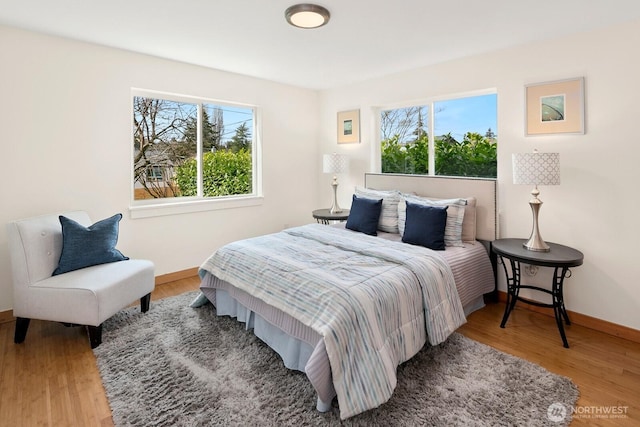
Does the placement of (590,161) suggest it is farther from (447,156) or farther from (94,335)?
(94,335)

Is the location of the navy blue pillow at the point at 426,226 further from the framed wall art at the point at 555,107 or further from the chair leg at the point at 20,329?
the chair leg at the point at 20,329

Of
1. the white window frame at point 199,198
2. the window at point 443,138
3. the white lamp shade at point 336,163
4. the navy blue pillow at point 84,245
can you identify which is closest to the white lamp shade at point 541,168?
the window at point 443,138

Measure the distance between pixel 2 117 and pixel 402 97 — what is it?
12.8 ft

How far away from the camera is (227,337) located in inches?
101

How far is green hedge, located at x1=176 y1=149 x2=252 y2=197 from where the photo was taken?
4078mm

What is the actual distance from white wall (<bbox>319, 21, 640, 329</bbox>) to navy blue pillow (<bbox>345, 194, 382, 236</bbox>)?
121 centimetres

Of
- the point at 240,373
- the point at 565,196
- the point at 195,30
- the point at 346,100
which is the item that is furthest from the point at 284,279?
the point at 346,100

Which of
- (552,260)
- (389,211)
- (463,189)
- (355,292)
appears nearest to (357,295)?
(355,292)

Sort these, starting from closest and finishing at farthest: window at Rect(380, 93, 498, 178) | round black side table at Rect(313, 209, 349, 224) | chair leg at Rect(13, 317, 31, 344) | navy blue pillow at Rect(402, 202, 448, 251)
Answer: chair leg at Rect(13, 317, 31, 344) < navy blue pillow at Rect(402, 202, 448, 251) < window at Rect(380, 93, 498, 178) < round black side table at Rect(313, 209, 349, 224)

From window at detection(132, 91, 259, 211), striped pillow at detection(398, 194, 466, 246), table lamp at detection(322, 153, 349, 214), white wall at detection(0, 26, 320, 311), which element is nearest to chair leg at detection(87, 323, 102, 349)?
white wall at detection(0, 26, 320, 311)

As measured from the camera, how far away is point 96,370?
86.3 inches

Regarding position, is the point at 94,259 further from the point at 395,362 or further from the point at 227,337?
the point at 395,362

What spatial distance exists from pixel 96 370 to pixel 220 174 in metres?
2.66

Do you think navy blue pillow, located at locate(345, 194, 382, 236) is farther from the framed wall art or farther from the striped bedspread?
the framed wall art
